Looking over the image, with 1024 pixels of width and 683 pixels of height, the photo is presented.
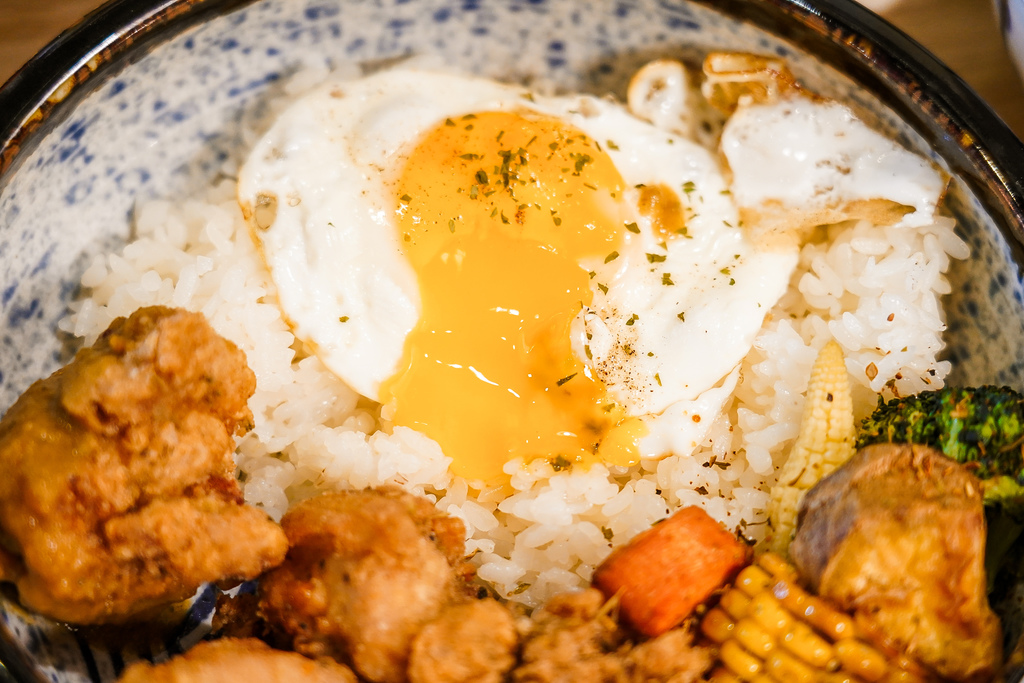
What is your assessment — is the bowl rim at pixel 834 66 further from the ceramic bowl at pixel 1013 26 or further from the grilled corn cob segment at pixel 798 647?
the grilled corn cob segment at pixel 798 647

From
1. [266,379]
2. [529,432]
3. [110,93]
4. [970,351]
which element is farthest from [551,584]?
[110,93]

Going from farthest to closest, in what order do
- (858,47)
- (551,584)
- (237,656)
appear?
(551,584) → (858,47) → (237,656)

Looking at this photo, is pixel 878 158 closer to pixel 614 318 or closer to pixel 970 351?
pixel 970 351

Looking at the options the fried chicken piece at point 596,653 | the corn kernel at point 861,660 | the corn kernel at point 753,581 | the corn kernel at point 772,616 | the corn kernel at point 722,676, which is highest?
the fried chicken piece at point 596,653

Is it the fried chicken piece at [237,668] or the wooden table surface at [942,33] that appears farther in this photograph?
the wooden table surface at [942,33]

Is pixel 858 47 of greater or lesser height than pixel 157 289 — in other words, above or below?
below

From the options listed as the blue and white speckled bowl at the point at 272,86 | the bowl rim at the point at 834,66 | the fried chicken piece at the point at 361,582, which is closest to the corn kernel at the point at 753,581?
the fried chicken piece at the point at 361,582

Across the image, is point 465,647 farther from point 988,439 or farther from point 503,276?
point 988,439
